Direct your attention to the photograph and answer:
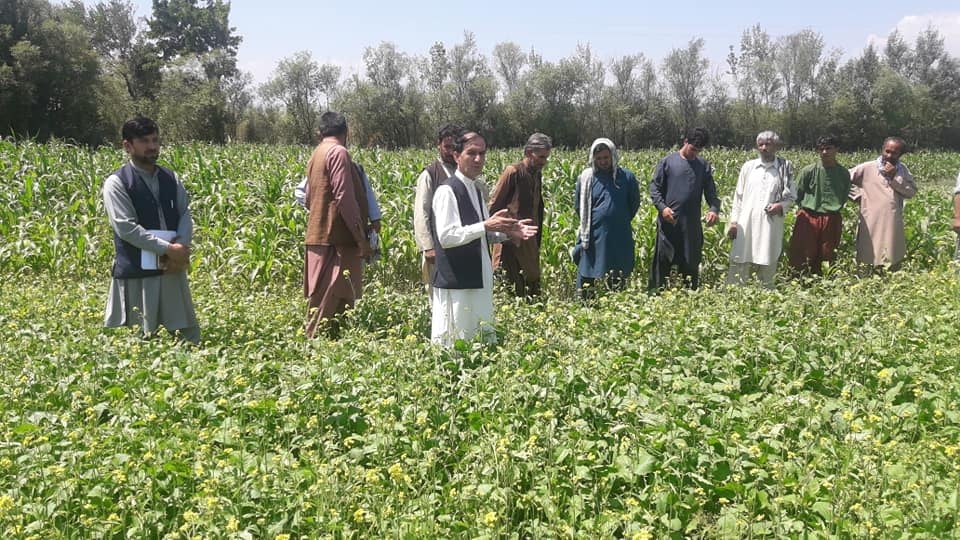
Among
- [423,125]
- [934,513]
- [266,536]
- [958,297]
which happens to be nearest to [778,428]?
[934,513]

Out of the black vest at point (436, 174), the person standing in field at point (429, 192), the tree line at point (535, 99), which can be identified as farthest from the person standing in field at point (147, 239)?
the tree line at point (535, 99)

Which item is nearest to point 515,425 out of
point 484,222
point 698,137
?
point 484,222

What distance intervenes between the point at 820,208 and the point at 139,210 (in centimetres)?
646

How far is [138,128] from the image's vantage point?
4984 mm

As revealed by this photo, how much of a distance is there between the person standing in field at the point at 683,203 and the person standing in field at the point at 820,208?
4.50ft

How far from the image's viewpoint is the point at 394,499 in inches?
115

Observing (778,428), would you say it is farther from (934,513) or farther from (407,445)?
(407,445)

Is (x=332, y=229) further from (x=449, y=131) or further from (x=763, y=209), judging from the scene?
(x=763, y=209)

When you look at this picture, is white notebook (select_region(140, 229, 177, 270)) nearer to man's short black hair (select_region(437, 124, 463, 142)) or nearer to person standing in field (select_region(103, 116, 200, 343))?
person standing in field (select_region(103, 116, 200, 343))

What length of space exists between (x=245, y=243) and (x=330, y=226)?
321 centimetres

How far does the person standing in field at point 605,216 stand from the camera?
261 inches

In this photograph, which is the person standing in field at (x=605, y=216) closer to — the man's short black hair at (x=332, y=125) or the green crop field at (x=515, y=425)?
the green crop field at (x=515, y=425)

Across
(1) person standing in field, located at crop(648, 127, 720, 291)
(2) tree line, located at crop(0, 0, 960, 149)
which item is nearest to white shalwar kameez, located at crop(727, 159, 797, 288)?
(1) person standing in field, located at crop(648, 127, 720, 291)

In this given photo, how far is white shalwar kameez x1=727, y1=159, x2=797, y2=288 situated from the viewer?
7.29m
